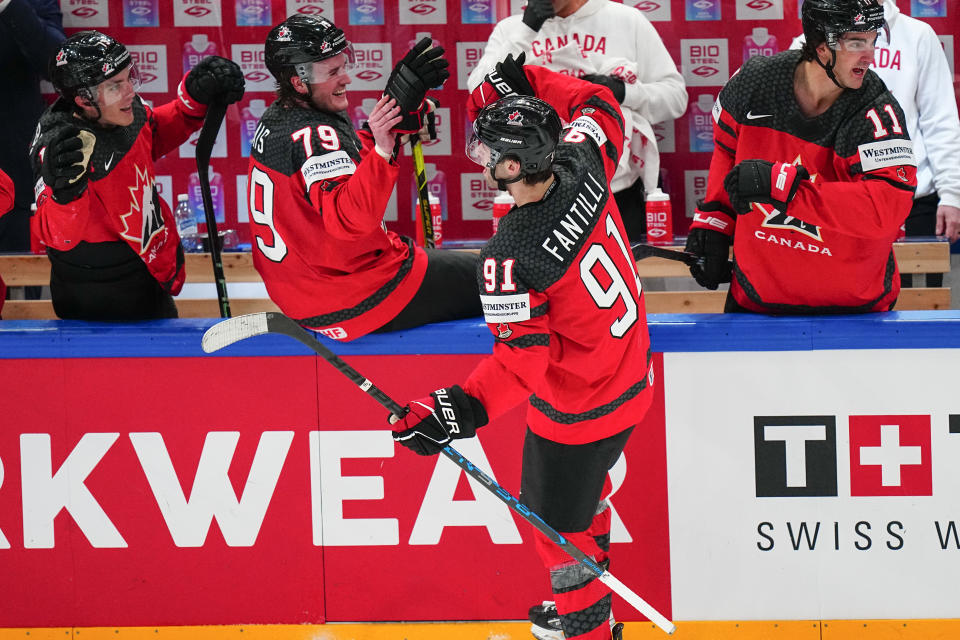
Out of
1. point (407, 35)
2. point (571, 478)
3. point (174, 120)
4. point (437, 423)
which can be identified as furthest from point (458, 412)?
point (407, 35)

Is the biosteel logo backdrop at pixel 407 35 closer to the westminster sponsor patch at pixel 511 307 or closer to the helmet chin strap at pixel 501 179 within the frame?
the helmet chin strap at pixel 501 179

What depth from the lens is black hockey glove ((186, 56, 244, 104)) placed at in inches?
138

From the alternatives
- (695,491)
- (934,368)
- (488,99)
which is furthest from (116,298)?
(934,368)

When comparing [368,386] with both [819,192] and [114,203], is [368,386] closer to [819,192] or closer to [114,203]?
[114,203]

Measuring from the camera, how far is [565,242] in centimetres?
256

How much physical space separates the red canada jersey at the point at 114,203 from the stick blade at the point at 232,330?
2.53 ft

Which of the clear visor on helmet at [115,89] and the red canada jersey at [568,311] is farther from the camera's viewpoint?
the clear visor on helmet at [115,89]

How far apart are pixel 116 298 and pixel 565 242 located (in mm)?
1510

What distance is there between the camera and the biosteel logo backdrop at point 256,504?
3.14m

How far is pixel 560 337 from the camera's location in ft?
8.84

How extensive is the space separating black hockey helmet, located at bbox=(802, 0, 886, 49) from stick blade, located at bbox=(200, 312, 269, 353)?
1.60 metres

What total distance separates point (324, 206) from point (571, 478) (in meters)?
0.94

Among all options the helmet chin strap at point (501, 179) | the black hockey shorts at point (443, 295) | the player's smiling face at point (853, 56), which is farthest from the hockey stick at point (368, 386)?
the player's smiling face at point (853, 56)

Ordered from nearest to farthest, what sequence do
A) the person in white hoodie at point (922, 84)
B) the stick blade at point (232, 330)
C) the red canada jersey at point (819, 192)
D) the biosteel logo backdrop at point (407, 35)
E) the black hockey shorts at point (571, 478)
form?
the stick blade at point (232, 330) < the black hockey shorts at point (571, 478) < the red canada jersey at point (819, 192) < the person in white hoodie at point (922, 84) < the biosteel logo backdrop at point (407, 35)
